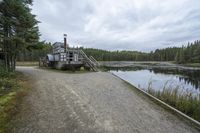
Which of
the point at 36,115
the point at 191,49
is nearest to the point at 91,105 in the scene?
the point at 36,115

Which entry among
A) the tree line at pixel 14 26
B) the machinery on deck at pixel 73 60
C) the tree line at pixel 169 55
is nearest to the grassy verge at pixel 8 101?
the tree line at pixel 14 26

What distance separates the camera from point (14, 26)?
1303cm

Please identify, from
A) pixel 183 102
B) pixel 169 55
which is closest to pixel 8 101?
pixel 183 102

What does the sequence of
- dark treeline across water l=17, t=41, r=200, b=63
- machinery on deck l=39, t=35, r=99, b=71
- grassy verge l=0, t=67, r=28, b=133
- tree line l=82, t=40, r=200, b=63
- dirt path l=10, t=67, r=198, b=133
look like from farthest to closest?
tree line l=82, t=40, r=200, b=63
dark treeline across water l=17, t=41, r=200, b=63
machinery on deck l=39, t=35, r=99, b=71
grassy verge l=0, t=67, r=28, b=133
dirt path l=10, t=67, r=198, b=133

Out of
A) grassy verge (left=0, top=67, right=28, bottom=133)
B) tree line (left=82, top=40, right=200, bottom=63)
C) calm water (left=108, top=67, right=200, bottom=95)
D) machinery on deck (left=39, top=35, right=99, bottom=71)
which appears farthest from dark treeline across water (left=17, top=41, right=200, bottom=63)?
grassy verge (left=0, top=67, right=28, bottom=133)

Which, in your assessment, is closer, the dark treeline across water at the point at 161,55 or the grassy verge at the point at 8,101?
the grassy verge at the point at 8,101

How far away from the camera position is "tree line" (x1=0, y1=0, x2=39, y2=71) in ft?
38.9

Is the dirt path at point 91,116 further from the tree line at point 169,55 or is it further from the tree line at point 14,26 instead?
the tree line at point 169,55

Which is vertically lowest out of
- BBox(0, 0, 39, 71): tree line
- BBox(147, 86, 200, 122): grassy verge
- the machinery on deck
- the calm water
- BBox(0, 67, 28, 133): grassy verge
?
the calm water

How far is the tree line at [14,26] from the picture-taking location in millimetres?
11867

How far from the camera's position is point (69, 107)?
18.2ft

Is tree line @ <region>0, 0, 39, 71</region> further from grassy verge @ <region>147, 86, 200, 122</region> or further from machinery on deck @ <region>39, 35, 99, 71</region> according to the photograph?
grassy verge @ <region>147, 86, 200, 122</region>

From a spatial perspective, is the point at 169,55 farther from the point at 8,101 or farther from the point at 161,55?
the point at 8,101

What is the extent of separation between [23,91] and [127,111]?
466 centimetres
